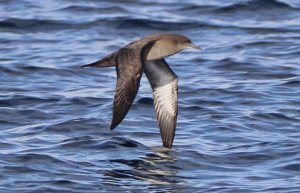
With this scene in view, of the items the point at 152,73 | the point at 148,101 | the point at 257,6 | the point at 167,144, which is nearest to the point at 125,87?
the point at 167,144

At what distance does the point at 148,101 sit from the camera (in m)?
13.7

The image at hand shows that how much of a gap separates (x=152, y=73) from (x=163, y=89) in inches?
8.4

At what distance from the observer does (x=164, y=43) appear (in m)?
11.4

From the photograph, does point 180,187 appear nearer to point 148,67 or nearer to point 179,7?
point 148,67

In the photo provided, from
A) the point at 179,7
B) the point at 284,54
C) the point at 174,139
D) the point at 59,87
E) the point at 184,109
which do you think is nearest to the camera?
the point at 174,139

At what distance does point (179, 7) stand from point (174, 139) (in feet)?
25.8

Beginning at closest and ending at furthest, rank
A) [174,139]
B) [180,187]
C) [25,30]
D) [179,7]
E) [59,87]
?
[180,187], [174,139], [59,87], [25,30], [179,7]

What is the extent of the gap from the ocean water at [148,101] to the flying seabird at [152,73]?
290 millimetres

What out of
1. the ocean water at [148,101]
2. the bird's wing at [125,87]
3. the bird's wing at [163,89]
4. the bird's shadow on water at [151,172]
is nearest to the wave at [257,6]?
the ocean water at [148,101]

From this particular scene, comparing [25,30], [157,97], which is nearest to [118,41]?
[25,30]

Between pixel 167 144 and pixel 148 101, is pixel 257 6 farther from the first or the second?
Answer: pixel 167 144

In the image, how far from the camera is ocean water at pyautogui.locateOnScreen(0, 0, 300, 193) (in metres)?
10.5

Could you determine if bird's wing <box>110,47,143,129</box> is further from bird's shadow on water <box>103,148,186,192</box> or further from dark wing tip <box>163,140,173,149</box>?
dark wing tip <box>163,140,173,149</box>

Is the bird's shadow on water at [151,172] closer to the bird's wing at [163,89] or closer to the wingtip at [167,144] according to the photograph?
the wingtip at [167,144]
